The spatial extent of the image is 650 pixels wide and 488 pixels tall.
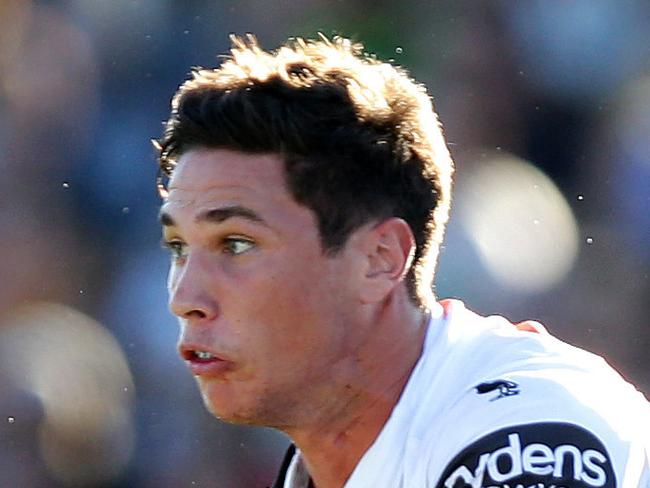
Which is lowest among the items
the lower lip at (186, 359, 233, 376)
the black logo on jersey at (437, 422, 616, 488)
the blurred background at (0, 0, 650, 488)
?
the black logo on jersey at (437, 422, 616, 488)

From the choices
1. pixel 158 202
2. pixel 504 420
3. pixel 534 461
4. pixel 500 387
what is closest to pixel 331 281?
pixel 500 387

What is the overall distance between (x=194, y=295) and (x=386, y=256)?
1.39 feet

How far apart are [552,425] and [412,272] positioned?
25.3 inches

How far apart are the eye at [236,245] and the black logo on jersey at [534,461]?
61 cm

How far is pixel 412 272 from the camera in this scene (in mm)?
2906

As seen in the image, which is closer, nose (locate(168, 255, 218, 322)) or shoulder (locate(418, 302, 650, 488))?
shoulder (locate(418, 302, 650, 488))

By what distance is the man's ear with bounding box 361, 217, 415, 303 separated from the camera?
2.82m

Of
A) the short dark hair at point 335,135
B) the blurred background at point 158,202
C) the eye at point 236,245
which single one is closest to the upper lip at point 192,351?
the eye at point 236,245

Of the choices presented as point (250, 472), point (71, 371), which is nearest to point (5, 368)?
point (71, 371)

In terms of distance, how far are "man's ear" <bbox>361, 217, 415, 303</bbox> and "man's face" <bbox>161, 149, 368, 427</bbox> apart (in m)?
0.03

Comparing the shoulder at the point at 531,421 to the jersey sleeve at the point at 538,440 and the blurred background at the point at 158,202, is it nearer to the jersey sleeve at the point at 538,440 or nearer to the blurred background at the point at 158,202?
the jersey sleeve at the point at 538,440

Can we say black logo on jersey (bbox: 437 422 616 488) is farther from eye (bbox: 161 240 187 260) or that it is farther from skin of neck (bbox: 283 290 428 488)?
eye (bbox: 161 240 187 260)

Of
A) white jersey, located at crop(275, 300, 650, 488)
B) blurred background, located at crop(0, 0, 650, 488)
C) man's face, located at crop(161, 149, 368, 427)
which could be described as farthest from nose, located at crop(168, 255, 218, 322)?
blurred background, located at crop(0, 0, 650, 488)

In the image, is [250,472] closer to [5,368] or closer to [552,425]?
[5,368]
